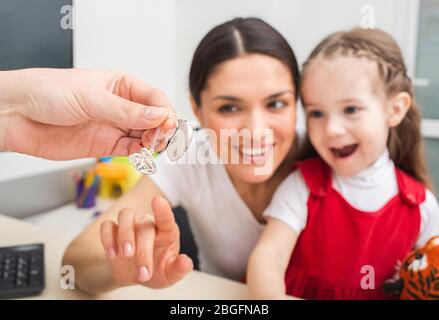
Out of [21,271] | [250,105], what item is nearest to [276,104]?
[250,105]

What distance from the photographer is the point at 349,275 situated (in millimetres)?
577

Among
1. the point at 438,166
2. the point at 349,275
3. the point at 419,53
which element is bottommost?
the point at 349,275

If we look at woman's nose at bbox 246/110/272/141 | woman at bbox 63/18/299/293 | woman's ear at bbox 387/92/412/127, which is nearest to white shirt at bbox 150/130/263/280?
woman at bbox 63/18/299/293

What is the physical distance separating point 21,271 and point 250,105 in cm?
33

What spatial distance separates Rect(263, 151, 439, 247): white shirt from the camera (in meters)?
0.54

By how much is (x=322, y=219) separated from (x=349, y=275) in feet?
0.25

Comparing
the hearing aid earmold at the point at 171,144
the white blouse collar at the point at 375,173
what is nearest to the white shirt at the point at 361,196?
the white blouse collar at the point at 375,173

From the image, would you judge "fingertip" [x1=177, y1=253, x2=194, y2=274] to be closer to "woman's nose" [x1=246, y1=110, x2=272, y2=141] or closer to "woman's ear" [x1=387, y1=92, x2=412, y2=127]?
"woman's nose" [x1=246, y1=110, x2=272, y2=141]

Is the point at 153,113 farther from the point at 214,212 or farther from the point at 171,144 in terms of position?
the point at 214,212

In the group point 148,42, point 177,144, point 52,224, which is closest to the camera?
point 177,144

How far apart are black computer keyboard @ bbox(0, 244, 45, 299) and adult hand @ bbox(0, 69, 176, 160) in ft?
0.57

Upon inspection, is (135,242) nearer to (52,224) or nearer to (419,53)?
(52,224)

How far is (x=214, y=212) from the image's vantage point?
63 centimetres

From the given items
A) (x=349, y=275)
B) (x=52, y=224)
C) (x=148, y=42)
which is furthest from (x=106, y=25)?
(x=349, y=275)
